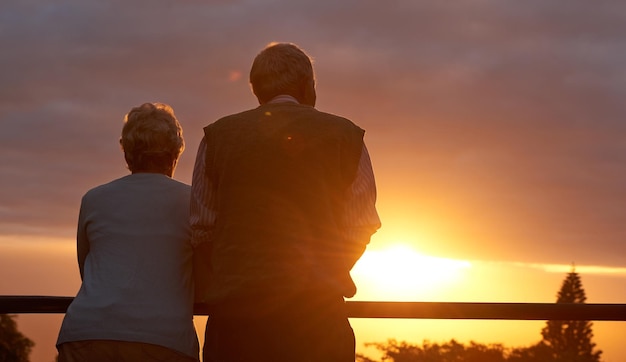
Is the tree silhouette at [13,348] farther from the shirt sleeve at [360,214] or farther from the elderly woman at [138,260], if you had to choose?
the shirt sleeve at [360,214]

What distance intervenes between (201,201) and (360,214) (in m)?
0.62

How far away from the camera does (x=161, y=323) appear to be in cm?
329

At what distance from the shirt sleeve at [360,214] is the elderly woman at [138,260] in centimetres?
74

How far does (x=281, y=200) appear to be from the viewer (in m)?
3.01

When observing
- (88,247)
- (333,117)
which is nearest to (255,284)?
(333,117)

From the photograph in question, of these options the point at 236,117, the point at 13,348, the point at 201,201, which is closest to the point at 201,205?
the point at 201,201

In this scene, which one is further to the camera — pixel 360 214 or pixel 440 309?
pixel 440 309

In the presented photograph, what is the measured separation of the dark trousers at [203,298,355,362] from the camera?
3062 millimetres

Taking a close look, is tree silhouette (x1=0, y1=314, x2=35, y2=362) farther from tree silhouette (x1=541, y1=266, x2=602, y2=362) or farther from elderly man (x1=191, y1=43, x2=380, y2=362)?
tree silhouette (x1=541, y1=266, x2=602, y2=362)

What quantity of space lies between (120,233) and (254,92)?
2.60 feet

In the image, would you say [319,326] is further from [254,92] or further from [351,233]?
[254,92]

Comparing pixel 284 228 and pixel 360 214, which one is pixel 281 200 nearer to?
pixel 284 228

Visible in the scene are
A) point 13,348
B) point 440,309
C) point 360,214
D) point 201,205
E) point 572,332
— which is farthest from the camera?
point 572,332

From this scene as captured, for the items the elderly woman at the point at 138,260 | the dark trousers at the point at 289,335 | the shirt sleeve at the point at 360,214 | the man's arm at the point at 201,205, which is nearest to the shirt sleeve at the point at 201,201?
the man's arm at the point at 201,205
